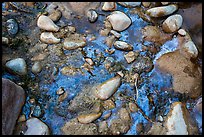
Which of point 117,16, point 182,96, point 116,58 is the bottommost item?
point 182,96

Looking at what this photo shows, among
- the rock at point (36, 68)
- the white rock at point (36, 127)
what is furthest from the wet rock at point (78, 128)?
the rock at point (36, 68)

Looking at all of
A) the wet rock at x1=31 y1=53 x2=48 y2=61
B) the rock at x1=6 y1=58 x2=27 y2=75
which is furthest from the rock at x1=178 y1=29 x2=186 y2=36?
the rock at x1=6 y1=58 x2=27 y2=75

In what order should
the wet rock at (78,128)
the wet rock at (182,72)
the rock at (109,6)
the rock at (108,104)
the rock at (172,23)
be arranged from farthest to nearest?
the rock at (109,6)
the rock at (172,23)
the wet rock at (182,72)
the rock at (108,104)
the wet rock at (78,128)

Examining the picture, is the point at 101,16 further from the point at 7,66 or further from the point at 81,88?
the point at 7,66

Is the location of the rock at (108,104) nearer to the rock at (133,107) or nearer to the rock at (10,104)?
the rock at (133,107)

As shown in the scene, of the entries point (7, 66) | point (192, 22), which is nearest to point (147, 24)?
point (192, 22)
